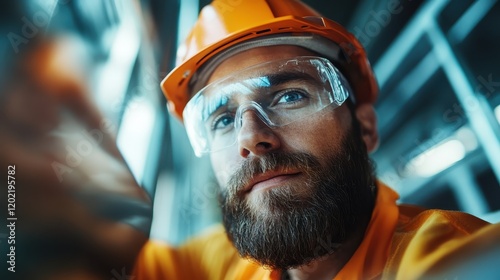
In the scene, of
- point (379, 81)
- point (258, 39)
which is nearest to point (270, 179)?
point (258, 39)

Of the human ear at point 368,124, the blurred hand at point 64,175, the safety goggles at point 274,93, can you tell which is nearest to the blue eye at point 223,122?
the safety goggles at point 274,93

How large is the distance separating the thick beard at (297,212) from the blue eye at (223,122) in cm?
18

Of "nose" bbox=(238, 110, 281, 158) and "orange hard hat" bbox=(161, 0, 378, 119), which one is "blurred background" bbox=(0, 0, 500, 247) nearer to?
"orange hard hat" bbox=(161, 0, 378, 119)

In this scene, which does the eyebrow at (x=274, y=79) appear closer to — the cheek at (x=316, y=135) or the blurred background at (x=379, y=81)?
the cheek at (x=316, y=135)

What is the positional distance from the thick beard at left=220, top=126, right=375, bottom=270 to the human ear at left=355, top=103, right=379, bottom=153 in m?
0.22

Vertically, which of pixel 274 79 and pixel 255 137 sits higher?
pixel 274 79

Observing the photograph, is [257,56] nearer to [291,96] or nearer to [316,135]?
[291,96]

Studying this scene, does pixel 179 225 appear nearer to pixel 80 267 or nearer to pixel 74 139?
pixel 80 267

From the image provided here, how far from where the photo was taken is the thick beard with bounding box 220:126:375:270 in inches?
50.1

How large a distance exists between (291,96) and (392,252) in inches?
21.6

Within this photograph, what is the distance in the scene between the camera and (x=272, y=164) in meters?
1.28

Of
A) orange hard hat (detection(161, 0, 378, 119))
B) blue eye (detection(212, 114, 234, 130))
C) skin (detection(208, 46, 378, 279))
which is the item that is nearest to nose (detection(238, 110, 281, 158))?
skin (detection(208, 46, 378, 279))

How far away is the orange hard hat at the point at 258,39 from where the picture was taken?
1.39m

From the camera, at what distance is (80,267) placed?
4.60ft
